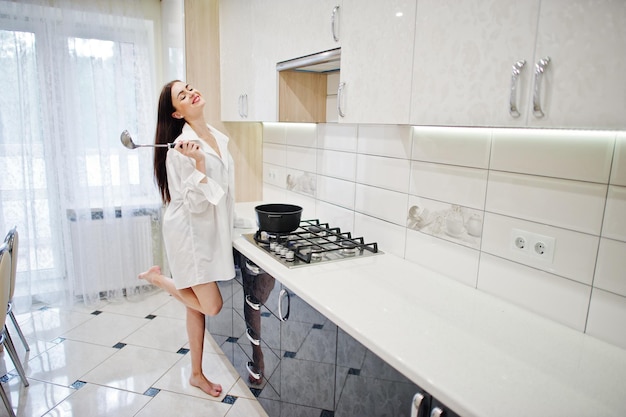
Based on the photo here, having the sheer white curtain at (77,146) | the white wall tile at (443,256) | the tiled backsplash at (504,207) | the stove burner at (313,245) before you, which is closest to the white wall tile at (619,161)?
the tiled backsplash at (504,207)

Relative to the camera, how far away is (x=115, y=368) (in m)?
2.46

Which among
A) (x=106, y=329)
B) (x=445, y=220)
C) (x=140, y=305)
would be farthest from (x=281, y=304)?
(x=140, y=305)

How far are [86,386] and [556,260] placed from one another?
237cm

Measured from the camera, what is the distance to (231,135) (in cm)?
304

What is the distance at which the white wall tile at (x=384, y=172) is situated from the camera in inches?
73.2

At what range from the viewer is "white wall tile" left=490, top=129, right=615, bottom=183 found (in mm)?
1174

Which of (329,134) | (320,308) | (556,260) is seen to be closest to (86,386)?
(320,308)

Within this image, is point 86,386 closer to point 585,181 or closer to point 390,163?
point 390,163

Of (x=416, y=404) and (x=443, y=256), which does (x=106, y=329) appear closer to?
(x=443, y=256)

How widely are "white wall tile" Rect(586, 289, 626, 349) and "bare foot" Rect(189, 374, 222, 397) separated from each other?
5.82 feet

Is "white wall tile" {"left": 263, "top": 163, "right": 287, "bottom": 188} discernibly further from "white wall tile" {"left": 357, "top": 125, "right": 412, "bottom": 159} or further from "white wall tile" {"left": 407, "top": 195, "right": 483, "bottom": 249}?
"white wall tile" {"left": 407, "top": 195, "right": 483, "bottom": 249}

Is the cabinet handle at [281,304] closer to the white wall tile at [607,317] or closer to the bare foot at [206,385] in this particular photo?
the bare foot at [206,385]

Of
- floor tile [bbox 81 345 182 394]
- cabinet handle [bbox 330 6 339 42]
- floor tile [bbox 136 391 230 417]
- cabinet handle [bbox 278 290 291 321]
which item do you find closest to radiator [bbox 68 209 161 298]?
floor tile [bbox 81 345 182 394]

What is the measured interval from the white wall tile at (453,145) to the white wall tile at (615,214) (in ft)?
1.34
